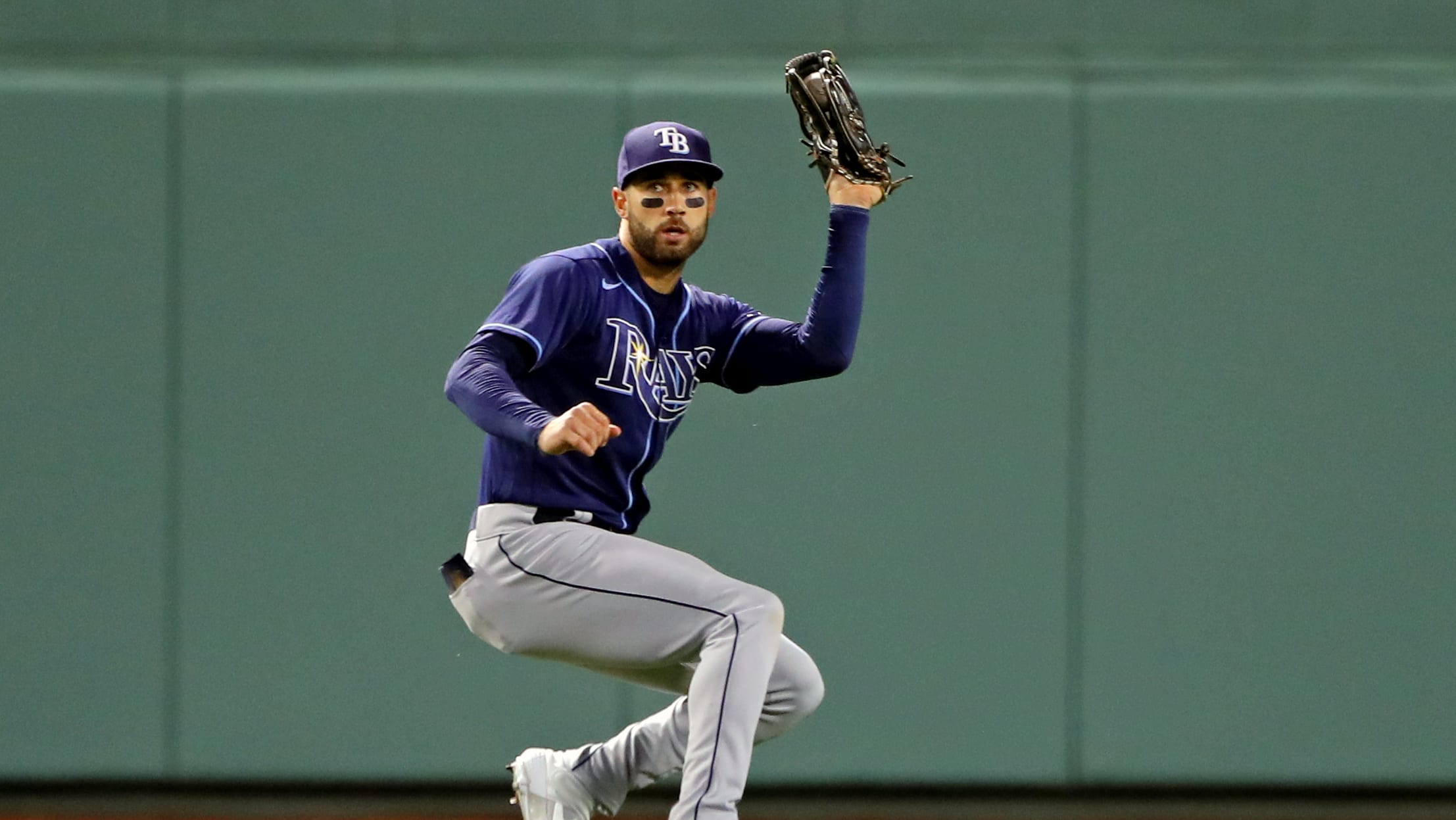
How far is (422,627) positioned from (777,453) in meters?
1.28

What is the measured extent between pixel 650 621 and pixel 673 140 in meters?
0.98

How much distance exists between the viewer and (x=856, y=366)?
5.30 m

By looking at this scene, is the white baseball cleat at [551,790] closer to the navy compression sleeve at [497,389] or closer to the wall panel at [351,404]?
the navy compression sleeve at [497,389]

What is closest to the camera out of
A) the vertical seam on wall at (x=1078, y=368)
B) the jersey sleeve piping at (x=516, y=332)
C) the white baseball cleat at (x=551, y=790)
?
the jersey sleeve piping at (x=516, y=332)

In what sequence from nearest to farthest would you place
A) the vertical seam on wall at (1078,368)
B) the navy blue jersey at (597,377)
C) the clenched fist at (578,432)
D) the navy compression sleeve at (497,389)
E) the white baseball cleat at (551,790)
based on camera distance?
the clenched fist at (578,432)
the navy compression sleeve at (497,389)
the navy blue jersey at (597,377)
the white baseball cleat at (551,790)
the vertical seam on wall at (1078,368)

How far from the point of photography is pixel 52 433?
532 cm

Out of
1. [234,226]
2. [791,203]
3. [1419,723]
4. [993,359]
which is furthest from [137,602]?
[1419,723]

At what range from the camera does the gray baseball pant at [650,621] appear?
126 inches

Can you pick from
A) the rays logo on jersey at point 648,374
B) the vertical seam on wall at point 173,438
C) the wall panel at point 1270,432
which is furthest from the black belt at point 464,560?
the wall panel at point 1270,432

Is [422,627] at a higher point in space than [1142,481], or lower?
lower

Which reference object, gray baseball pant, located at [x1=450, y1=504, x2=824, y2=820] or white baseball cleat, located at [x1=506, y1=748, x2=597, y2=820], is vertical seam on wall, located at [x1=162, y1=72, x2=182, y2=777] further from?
gray baseball pant, located at [x1=450, y1=504, x2=824, y2=820]

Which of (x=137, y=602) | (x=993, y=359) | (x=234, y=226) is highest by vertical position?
(x=234, y=226)

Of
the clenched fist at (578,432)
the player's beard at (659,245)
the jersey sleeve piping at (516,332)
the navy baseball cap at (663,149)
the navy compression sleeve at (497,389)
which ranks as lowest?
the clenched fist at (578,432)

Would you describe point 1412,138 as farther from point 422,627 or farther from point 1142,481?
point 422,627
